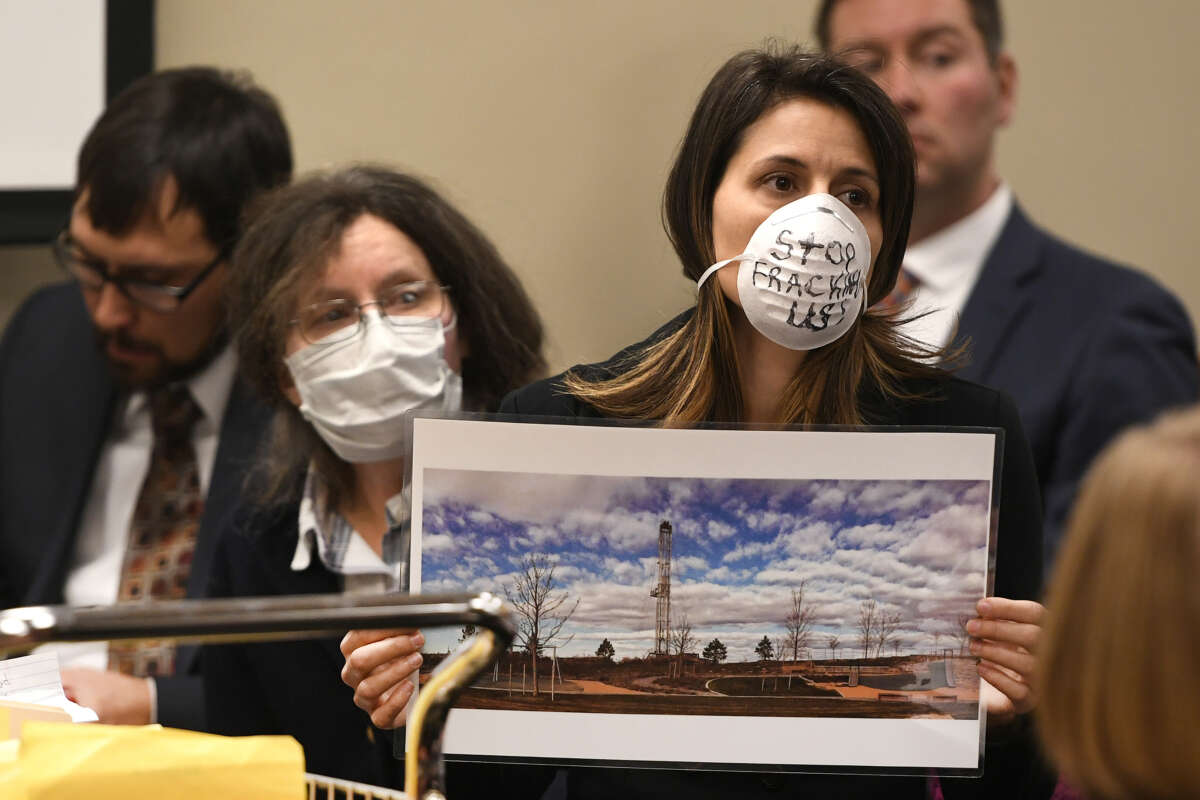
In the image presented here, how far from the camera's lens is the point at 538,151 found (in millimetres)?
2615

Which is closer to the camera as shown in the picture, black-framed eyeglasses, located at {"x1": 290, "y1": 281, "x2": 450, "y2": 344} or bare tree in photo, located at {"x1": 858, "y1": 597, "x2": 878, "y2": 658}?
bare tree in photo, located at {"x1": 858, "y1": 597, "x2": 878, "y2": 658}

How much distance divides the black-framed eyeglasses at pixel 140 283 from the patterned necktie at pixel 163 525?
0.46ft

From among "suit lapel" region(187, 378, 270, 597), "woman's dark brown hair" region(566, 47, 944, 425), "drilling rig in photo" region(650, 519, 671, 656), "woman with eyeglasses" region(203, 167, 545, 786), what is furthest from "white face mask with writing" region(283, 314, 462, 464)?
"drilling rig in photo" region(650, 519, 671, 656)

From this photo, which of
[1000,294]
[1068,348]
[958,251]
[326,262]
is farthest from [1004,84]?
[326,262]

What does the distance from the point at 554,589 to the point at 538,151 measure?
64.8 inches

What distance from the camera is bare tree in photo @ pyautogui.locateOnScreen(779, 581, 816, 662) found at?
110 cm

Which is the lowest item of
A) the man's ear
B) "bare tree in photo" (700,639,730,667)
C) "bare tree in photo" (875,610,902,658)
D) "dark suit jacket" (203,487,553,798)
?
"dark suit jacket" (203,487,553,798)

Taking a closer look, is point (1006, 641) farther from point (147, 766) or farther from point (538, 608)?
point (147, 766)

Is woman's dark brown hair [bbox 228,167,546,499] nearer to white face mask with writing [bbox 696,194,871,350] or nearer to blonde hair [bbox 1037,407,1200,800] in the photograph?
white face mask with writing [bbox 696,194,871,350]

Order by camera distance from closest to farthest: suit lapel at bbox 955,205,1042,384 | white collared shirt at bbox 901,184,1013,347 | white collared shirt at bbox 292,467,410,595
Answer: white collared shirt at bbox 292,467,410,595
suit lapel at bbox 955,205,1042,384
white collared shirt at bbox 901,184,1013,347

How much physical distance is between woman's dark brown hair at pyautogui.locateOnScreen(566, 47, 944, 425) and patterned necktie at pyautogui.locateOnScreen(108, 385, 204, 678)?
0.98 metres

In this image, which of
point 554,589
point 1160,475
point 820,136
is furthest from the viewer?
point 820,136

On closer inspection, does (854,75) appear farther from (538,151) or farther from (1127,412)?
(538,151)

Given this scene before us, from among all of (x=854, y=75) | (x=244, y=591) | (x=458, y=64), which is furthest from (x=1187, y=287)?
(x=244, y=591)
